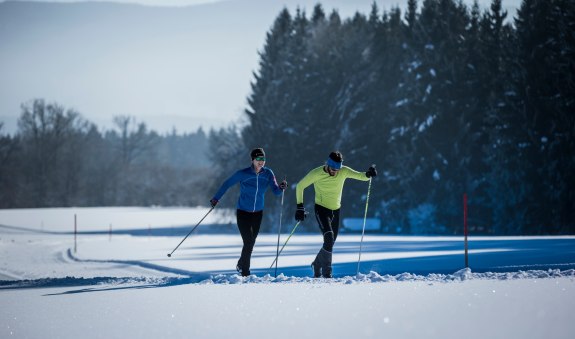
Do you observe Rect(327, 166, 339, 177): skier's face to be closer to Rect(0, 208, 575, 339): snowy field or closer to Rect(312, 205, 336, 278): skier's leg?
Rect(312, 205, 336, 278): skier's leg

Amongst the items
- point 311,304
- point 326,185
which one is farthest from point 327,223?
point 311,304

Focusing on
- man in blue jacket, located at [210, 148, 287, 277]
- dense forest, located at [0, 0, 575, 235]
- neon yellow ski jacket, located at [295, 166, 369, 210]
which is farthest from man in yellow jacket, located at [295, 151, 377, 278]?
dense forest, located at [0, 0, 575, 235]

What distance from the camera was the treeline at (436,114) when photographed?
41938 millimetres

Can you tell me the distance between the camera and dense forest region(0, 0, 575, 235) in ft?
138

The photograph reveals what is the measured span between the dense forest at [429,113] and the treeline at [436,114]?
0.21ft

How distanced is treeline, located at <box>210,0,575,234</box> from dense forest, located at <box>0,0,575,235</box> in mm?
65

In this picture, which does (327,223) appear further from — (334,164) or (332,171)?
(334,164)

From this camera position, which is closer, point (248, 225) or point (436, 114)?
point (248, 225)

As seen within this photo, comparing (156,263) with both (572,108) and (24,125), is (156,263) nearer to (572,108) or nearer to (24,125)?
(572,108)

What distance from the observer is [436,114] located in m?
47.9

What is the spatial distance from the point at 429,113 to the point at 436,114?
42 cm

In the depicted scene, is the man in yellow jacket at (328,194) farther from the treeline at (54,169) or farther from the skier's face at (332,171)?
the treeline at (54,169)

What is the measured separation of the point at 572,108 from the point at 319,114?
1490 centimetres

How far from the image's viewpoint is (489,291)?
11.8 m
